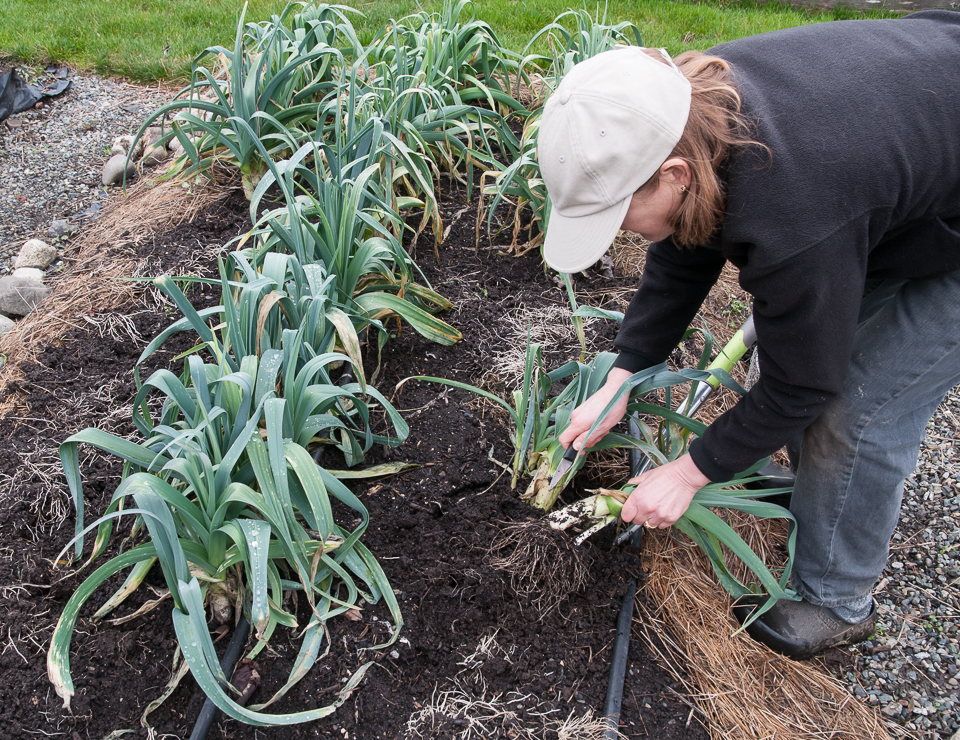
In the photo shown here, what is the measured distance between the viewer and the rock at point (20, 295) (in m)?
2.41

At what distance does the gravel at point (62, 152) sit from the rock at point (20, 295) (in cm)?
32

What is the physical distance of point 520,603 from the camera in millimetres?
1520

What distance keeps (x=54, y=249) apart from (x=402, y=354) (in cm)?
167

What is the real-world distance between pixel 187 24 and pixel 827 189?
13.8 feet

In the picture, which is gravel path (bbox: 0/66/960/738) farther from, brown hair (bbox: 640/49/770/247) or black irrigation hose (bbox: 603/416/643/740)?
brown hair (bbox: 640/49/770/247)

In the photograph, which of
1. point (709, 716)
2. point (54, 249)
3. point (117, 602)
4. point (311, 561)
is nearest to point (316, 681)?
point (311, 561)

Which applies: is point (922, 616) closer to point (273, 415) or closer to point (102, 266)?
point (273, 415)

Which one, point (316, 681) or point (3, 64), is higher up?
point (3, 64)

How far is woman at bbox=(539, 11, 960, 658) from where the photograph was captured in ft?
3.39

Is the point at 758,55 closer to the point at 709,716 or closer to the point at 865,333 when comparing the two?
the point at 865,333

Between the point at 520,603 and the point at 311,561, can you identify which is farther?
→ the point at 520,603

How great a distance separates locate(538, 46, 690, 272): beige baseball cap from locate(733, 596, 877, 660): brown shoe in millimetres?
1076

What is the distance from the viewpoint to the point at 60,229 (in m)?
2.84

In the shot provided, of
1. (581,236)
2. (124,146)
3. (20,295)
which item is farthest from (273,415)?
(124,146)
